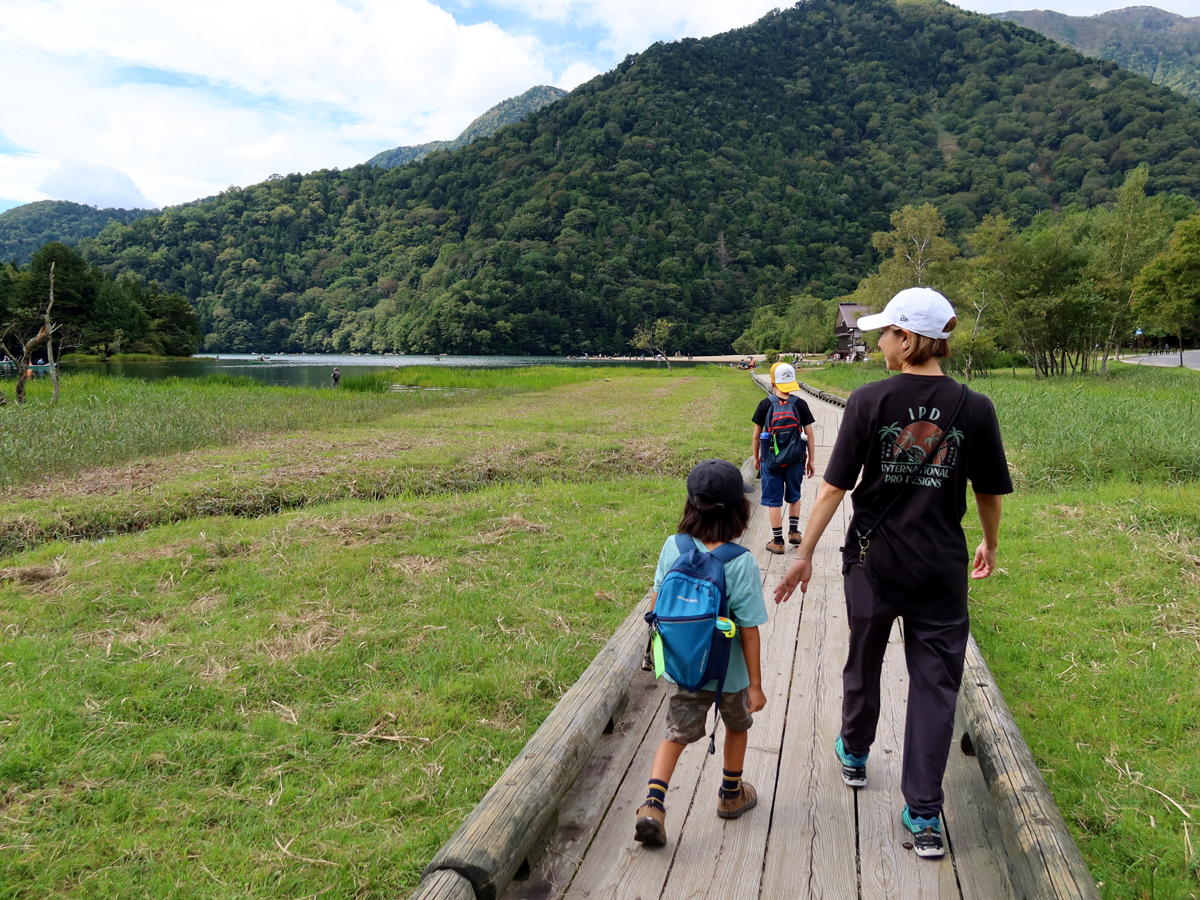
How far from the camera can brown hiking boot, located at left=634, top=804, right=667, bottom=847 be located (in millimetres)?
2340

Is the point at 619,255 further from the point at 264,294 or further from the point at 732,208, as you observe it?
the point at 264,294

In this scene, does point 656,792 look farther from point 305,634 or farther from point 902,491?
point 305,634

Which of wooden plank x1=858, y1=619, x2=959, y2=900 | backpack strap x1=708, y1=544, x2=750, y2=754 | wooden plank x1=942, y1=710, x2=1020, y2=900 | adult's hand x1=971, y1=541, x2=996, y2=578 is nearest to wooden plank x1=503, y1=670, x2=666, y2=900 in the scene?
backpack strap x1=708, y1=544, x2=750, y2=754

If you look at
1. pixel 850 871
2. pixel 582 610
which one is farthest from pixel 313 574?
pixel 850 871

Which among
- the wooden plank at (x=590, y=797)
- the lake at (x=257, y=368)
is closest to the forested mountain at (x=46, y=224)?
the lake at (x=257, y=368)

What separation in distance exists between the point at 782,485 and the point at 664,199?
14680 cm

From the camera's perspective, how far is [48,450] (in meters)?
11.1

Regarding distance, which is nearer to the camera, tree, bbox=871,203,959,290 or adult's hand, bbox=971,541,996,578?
adult's hand, bbox=971,541,996,578

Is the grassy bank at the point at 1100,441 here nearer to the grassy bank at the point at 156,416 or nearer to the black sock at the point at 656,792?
the black sock at the point at 656,792

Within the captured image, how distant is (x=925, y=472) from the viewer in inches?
90.1

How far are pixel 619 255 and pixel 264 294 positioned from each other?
2906 inches

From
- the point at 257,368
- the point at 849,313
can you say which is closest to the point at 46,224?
the point at 257,368

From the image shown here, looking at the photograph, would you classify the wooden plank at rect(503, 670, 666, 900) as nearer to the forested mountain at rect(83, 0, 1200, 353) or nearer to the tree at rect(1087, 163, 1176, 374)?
the tree at rect(1087, 163, 1176, 374)

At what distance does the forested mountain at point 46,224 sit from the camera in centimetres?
14025
